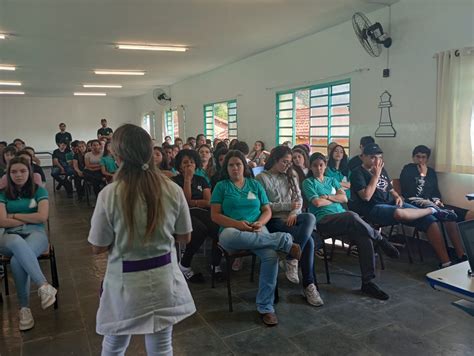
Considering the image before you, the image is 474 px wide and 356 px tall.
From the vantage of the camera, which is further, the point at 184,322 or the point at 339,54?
the point at 339,54

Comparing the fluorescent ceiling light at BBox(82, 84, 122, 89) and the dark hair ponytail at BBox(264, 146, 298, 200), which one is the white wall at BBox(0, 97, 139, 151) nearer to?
the fluorescent ceiling light at BBox(82, 84, 122, 89)

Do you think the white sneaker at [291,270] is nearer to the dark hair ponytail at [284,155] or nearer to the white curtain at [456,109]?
the dark hair ponytail at [284,155]

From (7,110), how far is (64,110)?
2019 millimetres

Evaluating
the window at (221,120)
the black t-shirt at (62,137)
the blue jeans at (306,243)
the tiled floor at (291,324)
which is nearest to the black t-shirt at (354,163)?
the tiled floor at (291,324)

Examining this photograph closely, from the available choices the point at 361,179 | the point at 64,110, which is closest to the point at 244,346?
the point at 361,179

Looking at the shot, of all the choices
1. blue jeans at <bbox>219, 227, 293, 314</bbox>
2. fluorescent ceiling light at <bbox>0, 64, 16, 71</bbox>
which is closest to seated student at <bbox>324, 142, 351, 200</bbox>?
blue jeans at <bbox>219, 227, 293, 314</bbox>

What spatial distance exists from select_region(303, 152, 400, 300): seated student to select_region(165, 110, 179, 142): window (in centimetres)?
888

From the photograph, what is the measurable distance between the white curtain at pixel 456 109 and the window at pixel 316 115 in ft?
4.70

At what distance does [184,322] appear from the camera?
105 inches

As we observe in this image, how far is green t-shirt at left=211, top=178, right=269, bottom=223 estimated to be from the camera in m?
2.94

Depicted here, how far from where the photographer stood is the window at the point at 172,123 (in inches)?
476

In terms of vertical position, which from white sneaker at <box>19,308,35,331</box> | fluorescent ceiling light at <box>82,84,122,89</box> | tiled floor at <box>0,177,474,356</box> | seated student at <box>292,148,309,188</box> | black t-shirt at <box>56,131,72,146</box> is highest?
fluorescent ceiling light at <box>82,84,122,89</box>

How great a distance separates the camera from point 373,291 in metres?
3.01

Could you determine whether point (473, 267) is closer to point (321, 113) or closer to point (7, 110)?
point (321, 113)
